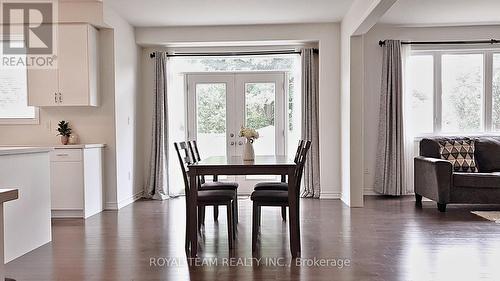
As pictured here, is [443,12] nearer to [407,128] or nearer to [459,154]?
[407,128]

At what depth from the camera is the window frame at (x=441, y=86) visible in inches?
274

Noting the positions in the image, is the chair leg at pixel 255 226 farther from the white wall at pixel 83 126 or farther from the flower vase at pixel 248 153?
the white wall at pixel 83 126

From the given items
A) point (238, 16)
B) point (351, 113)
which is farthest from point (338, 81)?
point (238, 16)

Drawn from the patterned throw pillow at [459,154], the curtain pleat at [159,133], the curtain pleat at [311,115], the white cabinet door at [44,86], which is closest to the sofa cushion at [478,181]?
the patterned throw pillow at [459,154]

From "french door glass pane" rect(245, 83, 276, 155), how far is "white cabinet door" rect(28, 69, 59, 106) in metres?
2.95

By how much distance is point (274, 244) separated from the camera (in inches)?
155

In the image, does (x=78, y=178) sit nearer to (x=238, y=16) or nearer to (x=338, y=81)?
(x=238, y=16)

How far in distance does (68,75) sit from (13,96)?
3.41ft

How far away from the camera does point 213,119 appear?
7.26 metres

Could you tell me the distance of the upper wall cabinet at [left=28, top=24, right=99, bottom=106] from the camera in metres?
5.60

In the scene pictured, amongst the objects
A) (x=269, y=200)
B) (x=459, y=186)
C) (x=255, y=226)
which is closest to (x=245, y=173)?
(x=269, y=200)

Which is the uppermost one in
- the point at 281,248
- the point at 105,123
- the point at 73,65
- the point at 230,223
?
the point at 73,65

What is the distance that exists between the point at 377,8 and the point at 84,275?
3712mm

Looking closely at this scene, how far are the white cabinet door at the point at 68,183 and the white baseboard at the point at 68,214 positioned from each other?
1.8 inches
